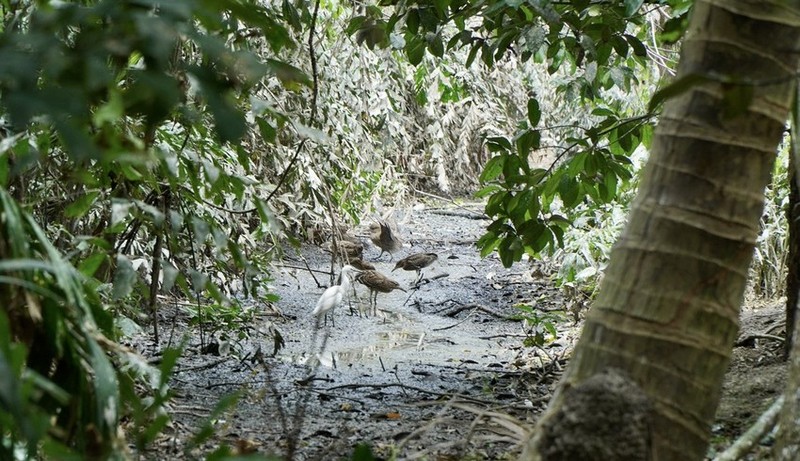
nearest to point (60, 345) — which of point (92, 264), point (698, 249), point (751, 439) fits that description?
point (92, 264)

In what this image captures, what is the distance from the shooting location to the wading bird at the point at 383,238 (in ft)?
27.1

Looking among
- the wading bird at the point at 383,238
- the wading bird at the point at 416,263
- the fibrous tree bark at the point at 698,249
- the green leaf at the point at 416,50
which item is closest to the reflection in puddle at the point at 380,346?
the green leaf at the point at 416,50

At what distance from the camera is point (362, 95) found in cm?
624

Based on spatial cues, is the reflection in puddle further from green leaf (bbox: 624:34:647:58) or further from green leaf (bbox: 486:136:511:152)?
green leaf (bbox: 624:34:647:58)

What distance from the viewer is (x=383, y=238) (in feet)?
27.2

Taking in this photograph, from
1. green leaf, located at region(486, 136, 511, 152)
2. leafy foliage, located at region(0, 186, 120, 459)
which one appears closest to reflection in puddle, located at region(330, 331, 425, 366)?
green leaf, located at region(486, 136, 511, 152)

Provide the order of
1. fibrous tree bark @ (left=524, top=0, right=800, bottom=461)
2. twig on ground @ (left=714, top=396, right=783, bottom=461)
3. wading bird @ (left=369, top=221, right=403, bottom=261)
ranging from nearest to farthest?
fibrous tree bark @ (left=524, top=0, right=800, bottom=461), twig on ground @ (left=714, top=396, right=783, bottom=461), wading bird @ (left=369, top=221, right=403, bottom=261)

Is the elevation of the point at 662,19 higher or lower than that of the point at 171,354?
higher

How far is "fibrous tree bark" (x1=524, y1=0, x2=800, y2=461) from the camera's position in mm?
1235

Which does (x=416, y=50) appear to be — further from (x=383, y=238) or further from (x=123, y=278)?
(x=383, y=238)

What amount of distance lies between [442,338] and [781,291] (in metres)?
1.91

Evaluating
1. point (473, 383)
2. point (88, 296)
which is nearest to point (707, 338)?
point (88, 296)

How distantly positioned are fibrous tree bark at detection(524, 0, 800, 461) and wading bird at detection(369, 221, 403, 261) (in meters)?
6.95

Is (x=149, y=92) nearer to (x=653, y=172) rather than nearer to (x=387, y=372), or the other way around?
(x=653, y=172)
